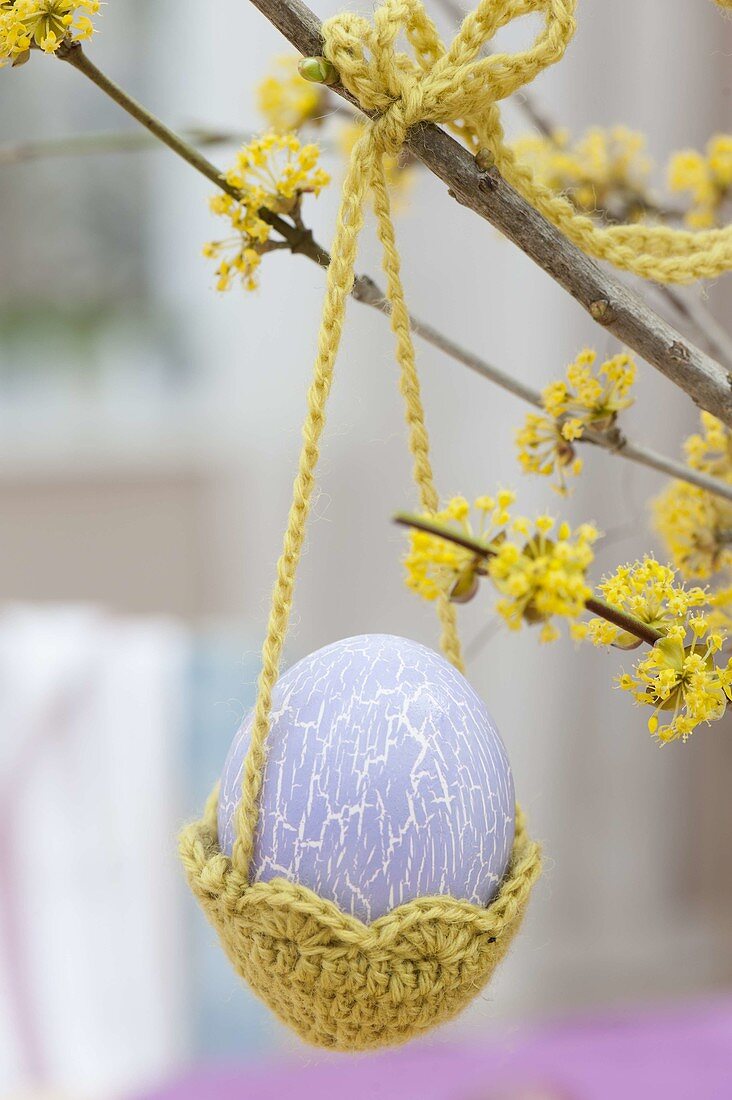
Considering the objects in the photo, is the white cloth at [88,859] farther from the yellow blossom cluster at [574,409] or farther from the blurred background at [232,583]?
the yellow blossom cluster at [574,409]

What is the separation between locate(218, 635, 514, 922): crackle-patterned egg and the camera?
344 mm

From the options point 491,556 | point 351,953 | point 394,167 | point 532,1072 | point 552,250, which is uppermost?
point 394,167

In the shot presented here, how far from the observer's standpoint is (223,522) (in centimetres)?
210

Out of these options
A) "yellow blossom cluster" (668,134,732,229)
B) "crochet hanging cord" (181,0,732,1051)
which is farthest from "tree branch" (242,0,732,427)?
"yellow blossom cluster" (668,134,732,229)

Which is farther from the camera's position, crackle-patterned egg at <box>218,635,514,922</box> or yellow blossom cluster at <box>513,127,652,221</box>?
yellow blossom cluster at <box>513,127,652,221</box>

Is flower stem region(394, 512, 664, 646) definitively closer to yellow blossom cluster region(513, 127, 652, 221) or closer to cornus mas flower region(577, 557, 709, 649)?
cornus mas flower region(577, 557, 709, 649)

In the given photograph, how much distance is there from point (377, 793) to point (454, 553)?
0.10m

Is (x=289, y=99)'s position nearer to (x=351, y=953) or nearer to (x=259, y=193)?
(x=259, y=193)

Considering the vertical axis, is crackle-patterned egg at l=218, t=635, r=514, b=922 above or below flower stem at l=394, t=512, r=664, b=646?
below

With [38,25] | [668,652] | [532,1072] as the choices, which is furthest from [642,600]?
[532,1072]

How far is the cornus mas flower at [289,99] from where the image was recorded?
495 mm

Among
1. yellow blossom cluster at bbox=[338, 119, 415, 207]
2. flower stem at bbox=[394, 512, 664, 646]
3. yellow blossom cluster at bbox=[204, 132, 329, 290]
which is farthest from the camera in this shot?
yellow blossom cluster at bbox=[338, 119, 415, 207]

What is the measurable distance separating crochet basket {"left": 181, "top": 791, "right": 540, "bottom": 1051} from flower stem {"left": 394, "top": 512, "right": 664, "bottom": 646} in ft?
0.35

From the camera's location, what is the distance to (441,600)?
0.37m
